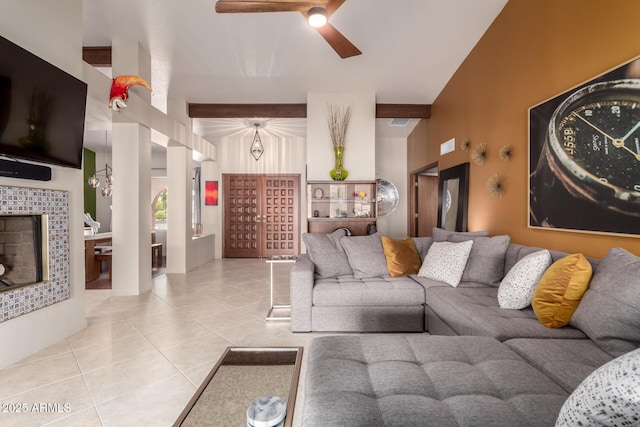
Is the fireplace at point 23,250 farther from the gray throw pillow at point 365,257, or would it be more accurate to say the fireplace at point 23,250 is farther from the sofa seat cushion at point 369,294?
the gray throw pillow at point 365,257

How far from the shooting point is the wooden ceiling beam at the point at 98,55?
404 cm

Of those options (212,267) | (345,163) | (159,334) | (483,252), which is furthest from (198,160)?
(483,252)

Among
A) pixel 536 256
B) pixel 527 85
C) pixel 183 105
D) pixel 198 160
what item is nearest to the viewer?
pixel 536 256

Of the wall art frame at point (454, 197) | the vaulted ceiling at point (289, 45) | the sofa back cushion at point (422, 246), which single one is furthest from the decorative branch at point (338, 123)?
the sofa back cushion at point (422, 246)

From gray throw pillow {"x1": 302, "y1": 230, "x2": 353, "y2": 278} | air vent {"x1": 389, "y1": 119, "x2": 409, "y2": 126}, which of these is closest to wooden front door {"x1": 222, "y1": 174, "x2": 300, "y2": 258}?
air vent {"x1": 389, "y1": 119, "x2": 409, "y2": 126}

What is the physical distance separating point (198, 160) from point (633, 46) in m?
7.15

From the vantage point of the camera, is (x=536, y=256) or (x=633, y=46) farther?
(x=536, y=256)

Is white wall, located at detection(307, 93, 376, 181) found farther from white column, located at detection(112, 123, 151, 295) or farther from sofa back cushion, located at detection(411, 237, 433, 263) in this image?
white column, located at detection(112, 123, 151, 295)

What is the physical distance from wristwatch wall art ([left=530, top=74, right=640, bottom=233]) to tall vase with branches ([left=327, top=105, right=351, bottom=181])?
2726mm

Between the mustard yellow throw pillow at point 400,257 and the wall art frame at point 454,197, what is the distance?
52.2 inches

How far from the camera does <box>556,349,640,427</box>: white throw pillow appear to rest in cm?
56

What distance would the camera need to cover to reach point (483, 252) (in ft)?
9.33

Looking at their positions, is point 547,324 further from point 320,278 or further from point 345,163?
point 345,163

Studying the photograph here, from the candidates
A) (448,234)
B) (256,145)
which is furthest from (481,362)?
(256,145)
